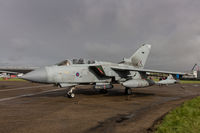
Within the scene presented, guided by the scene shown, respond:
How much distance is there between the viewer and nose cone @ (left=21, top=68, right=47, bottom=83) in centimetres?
768

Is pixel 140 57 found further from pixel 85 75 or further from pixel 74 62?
pixel 74 62

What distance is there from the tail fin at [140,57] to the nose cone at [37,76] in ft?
28.1

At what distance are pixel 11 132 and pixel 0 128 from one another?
1.89ft

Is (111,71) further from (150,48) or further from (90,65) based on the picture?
(150,48)

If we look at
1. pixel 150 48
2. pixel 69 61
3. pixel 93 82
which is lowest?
pixel 93 82

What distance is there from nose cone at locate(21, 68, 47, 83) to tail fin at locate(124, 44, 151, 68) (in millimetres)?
8558

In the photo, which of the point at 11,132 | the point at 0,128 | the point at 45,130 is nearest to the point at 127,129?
the point at 45,130

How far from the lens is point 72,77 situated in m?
9.47

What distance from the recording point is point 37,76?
7891mm

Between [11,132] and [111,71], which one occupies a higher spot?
[111,71]

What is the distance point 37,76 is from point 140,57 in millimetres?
11351

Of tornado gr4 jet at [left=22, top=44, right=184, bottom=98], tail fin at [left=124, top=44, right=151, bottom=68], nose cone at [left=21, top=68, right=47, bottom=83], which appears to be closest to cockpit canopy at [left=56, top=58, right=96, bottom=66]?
tornado gr4 jet at [left=22, top=44, right=184, bottom=98]

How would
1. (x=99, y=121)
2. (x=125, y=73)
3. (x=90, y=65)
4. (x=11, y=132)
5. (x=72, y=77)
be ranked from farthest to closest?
1. (x=125, y=73)
2. (x=90, y=65)
3. (x=72, y=77)
4. (x=99, y=121)
5. (x=11, y=132)

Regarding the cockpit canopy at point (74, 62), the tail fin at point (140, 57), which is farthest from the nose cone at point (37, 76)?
the tail fin at point (140, 57)
